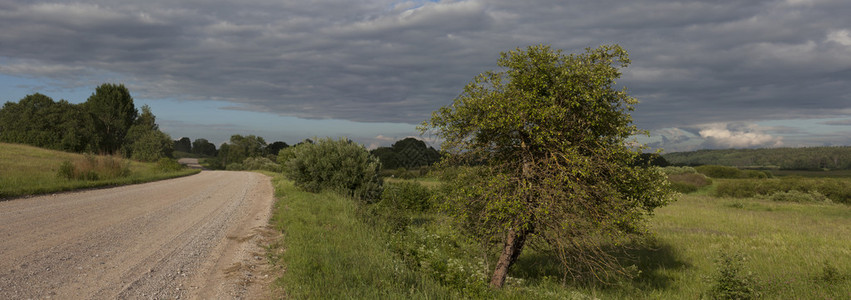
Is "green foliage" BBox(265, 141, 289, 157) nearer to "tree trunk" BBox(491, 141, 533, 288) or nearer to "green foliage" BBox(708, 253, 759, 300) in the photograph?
"tree trunk" BBox(491, 141, 533, 288)

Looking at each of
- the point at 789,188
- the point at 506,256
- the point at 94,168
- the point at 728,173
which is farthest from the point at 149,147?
the point at 728,173

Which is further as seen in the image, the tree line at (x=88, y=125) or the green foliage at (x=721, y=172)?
the green foliage at (x=721, y=172)

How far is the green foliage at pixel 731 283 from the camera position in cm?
857

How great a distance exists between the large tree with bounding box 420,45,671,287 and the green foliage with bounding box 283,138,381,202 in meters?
10.7

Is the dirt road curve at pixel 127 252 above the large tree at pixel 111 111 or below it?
below

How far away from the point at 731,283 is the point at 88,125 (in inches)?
3606

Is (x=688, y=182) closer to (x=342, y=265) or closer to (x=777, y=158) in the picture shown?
(x=342, y=265)

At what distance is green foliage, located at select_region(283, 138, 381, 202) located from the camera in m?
19.1

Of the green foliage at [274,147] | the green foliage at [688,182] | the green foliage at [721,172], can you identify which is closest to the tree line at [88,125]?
the green foliage at [274,147]

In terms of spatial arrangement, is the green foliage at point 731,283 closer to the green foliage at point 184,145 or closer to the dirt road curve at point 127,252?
the dirt road curve at point 127,252

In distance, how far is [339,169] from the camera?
19.7m

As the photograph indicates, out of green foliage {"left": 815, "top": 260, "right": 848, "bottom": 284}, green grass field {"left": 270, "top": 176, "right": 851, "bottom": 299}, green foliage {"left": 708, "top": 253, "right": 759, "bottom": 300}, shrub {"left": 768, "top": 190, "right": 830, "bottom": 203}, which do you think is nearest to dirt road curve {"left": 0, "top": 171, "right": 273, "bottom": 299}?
green grass field {"left": 270, "top": 176, "right": 851, "bottom": 299}

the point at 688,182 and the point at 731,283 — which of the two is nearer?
the point at 731,283

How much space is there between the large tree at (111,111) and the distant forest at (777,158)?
392 feet
